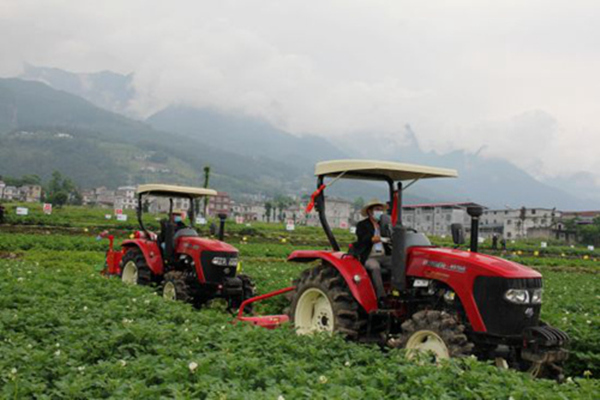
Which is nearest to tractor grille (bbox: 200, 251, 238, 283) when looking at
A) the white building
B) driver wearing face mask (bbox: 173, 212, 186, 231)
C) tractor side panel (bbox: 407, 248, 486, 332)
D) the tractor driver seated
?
the tractor driver seated

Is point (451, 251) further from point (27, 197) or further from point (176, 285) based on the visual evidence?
point (27, 197)

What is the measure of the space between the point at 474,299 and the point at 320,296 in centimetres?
239

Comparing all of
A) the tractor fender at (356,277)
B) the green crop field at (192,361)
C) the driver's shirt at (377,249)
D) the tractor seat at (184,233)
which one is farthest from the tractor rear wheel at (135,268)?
the driver's shirt at (377,249)

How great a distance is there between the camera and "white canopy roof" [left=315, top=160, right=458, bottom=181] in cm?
672

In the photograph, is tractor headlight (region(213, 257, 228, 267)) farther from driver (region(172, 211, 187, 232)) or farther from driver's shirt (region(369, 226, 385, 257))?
driver's shirt (region(369, 226, 385, 257))

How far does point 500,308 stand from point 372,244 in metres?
1.90

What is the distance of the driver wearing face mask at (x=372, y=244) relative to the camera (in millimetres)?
6777

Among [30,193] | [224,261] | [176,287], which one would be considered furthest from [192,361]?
[30,193]

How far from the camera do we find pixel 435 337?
5547 mm

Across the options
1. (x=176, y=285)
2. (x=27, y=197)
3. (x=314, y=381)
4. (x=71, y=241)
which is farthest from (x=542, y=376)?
(x=27, y=197)

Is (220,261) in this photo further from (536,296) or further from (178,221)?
(536,296)

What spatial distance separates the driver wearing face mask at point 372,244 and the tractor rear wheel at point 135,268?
5395 mm

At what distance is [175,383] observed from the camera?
4.12 metres

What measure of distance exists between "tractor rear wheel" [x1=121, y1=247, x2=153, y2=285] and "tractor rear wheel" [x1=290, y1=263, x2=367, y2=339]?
14.6ft
